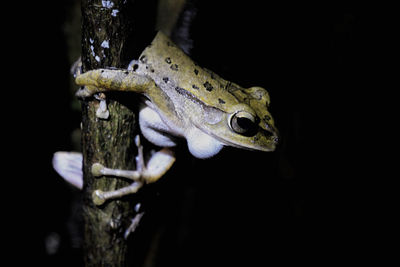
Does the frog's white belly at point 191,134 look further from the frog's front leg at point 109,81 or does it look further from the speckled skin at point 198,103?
the frog's front leg at point 109,81

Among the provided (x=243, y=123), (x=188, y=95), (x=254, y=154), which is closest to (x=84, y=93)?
(x=188, y=95)

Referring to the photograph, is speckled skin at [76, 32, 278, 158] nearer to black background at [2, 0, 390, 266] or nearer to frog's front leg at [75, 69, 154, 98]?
frog's front leg at [75, 69, 154, 98]

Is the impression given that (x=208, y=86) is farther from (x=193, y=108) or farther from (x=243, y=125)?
(x=243, y=125)

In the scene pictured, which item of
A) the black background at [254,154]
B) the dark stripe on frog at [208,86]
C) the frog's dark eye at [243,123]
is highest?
the dark stripe on frog at [208,86]

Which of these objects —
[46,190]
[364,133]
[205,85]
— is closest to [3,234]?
[46,190]

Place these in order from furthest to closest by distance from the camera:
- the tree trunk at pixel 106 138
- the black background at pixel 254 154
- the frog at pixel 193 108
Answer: the black background at pixel 254 154 → the frog at pixel 193 108 → the tree trunk at pixel 106 138

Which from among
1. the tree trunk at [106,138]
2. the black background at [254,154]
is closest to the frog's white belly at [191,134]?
the tree trunk at [106,138]
